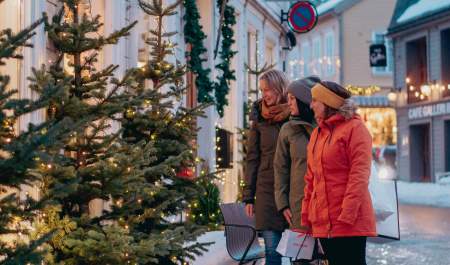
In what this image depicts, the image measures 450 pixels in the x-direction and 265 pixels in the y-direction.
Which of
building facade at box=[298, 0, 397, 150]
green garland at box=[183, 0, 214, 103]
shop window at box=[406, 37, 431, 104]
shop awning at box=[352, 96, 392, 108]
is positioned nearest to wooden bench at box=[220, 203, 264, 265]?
green garland at box=[183, 0, 214, 103]

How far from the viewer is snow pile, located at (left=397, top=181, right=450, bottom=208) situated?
28.5 m

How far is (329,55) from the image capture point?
53594mm

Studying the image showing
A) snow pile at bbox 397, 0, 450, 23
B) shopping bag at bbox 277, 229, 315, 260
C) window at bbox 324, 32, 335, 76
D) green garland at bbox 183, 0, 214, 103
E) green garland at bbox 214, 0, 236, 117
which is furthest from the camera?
window at bbox 324, 32, 335, 76

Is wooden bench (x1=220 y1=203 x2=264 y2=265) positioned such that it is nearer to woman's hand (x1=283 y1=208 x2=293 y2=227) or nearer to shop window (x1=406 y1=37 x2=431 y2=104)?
woman's hand (x1=283 y1=208 x2=293 y2=227)

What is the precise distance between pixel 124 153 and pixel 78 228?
66 cm

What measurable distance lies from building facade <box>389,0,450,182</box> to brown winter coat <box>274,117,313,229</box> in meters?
32.4

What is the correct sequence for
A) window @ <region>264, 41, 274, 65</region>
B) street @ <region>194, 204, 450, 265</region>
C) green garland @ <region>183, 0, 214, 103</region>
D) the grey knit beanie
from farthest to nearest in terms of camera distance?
window @ <region>264, 41, 274, 65</region>
green garland @ <region>183, 0, 214, 103</region>
street @ <region>194, 204, 450, 265</region>
the grey knit beanie

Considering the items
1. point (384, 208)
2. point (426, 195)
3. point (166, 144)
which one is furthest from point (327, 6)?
point (384, 208)

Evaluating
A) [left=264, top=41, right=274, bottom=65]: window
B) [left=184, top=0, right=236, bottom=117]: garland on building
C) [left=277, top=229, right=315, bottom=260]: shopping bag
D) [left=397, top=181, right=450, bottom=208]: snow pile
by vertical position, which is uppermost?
[left=264, top=41, right=274, bottom=65]: window

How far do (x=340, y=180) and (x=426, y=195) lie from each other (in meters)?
25.7

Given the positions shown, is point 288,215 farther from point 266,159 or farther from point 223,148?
point 223,148

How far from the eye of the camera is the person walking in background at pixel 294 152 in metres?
6.93

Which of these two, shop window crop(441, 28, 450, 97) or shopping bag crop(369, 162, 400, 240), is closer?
shopping bag crop(369, 162, 400, 240)

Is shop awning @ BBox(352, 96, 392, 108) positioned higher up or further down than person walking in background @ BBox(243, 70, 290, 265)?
higher up
